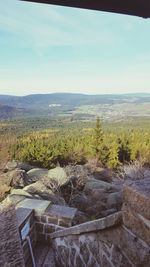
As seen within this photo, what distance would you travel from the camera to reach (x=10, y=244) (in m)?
1.20

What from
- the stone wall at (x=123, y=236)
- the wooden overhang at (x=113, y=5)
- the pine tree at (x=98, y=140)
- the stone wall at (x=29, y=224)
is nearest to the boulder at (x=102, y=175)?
the pine tree at (x=98, y=140)

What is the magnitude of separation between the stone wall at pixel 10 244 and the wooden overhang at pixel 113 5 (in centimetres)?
105

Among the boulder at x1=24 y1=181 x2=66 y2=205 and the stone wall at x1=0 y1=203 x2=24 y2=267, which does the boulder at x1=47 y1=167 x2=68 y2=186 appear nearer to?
the boulder at x1=24 y1=181 x2=66 y2=205

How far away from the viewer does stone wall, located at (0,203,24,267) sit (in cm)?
104

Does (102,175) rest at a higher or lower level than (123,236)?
lower

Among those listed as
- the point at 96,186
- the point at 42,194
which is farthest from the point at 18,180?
the point at 96,186

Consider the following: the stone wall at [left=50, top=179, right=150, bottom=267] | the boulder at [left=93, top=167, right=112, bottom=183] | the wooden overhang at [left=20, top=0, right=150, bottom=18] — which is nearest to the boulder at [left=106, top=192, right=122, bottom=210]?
the boulder at [left=93, top=167, right=112, bottom=183]

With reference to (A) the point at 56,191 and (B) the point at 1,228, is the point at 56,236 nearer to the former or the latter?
(B) the point at 1,228

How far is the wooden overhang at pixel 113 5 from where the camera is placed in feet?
3.63

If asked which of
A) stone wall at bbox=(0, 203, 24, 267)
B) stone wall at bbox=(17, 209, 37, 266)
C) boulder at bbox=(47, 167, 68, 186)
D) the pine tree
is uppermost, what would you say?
stone wall at bbox=(0, 203, 24, 267)

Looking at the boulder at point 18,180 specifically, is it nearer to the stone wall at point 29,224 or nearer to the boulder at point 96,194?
the boulder at point 96,194

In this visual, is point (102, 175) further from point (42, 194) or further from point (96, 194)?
point (42, 194)

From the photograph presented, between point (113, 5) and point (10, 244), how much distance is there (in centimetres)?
115

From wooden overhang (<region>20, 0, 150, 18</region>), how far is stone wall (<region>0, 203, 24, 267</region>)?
41.5 inches
